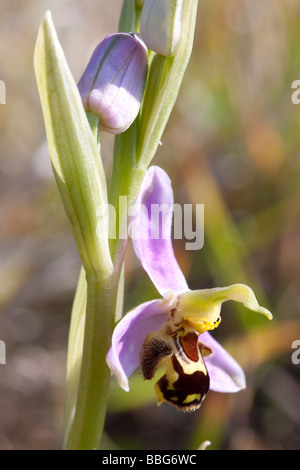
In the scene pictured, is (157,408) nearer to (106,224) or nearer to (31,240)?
(31,240)

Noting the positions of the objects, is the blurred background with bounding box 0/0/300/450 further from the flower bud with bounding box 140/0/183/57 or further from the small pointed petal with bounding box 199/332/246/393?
the flower bud with bounding box 140/0/183/57

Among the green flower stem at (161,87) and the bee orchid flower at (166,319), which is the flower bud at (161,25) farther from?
the bee orchid flower at (166,319)

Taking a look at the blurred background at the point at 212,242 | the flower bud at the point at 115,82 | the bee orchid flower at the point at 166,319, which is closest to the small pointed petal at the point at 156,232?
the bee orchid flower at the point at 166,319

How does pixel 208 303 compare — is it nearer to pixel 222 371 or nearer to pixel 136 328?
pixel 136 328

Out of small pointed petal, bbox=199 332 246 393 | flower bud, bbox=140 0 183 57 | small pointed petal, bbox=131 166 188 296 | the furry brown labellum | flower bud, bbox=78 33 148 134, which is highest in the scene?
flower bud, bbox=140 0 183 57

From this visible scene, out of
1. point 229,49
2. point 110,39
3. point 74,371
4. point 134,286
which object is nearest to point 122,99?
point 110,39

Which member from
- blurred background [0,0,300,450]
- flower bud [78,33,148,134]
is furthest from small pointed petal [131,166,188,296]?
blurred background [0,0,300,450]

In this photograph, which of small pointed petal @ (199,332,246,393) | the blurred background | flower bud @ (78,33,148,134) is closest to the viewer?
flower bud @ (78,33,148,134)
